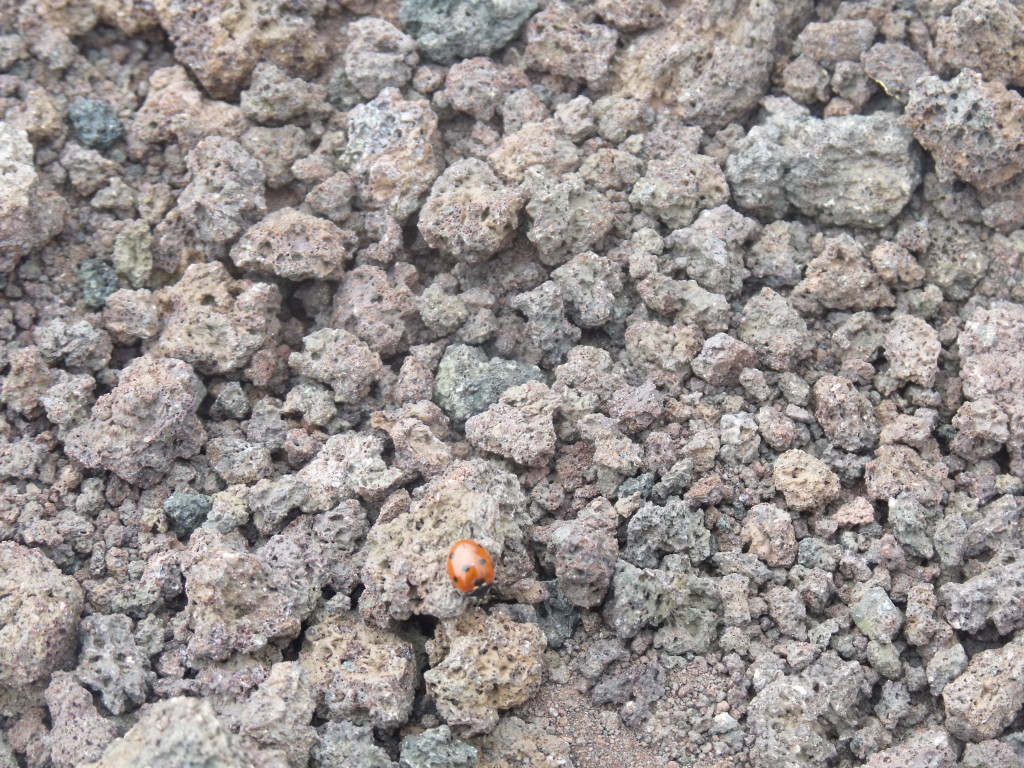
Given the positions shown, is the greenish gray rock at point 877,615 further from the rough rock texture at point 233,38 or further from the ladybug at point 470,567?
the rough rock texture at point 233,38

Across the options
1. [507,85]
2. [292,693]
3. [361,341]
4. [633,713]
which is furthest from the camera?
[507,85]

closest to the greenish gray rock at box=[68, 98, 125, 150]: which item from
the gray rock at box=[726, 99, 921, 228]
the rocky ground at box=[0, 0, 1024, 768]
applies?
the rocky ground at box=[0, 0, 1024, 768]

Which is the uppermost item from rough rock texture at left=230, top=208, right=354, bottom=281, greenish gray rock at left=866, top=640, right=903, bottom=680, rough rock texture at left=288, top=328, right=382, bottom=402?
rough rock texture at left=230, top=208, right=354, bottom=281

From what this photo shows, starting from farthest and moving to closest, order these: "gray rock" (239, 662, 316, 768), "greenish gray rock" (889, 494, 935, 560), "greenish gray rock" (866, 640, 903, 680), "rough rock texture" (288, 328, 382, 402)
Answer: "rough rock texture" (288, 328, 382, 402), "greenish gray rock" (889, 494, 935, 560), "greenish gray rock" (866, 640, 903, 680), "gray rock" (239, 662, 316, 768)

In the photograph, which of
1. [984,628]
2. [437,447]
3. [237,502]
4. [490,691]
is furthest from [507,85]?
[984,628]

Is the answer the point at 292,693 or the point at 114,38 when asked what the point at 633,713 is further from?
the point at 114,38

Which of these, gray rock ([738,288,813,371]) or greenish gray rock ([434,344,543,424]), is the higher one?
gray rock ([738,288,813,371])

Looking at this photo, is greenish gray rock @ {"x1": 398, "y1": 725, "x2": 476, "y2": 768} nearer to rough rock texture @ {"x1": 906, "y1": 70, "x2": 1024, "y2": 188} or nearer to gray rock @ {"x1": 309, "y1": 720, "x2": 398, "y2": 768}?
gray rock @ {"x1": 309, "y1": 720, "x2": 398, "y2": 768}
